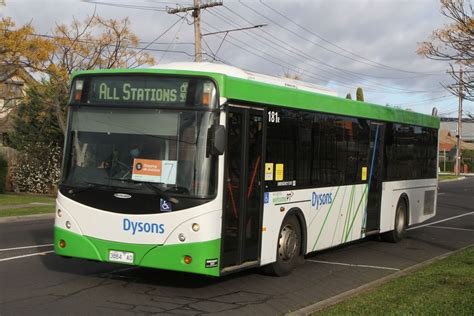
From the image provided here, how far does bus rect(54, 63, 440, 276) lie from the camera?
7714 mm

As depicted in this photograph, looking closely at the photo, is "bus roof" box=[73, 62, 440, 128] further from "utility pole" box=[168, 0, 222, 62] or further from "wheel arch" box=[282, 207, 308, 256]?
"utility pole" box=[168, 0, 222, 62]

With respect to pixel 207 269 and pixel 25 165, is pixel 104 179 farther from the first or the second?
pixel 25 165

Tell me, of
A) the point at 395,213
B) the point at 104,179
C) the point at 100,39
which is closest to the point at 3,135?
the point at 100,39

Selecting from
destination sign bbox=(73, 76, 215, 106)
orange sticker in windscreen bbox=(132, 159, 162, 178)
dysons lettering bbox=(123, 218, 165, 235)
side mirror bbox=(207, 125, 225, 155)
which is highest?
destination sign bbox=(73, 76, 215, 106)

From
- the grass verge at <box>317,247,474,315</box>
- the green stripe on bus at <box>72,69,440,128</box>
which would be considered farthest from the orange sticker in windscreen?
the grass verge at <box>317,247,474,315</box>

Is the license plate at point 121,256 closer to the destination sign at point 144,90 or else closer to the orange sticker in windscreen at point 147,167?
the orange sticker in windscreen at point 147,167

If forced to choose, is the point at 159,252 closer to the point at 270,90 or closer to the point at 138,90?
the point at 138,90

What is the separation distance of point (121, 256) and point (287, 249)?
288cm

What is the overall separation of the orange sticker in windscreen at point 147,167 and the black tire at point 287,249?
8.25 ft

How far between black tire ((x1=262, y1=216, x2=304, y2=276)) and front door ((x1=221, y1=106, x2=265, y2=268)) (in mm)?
823

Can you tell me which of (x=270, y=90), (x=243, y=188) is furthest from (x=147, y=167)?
(x=270, y=90)

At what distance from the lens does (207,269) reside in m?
7.66

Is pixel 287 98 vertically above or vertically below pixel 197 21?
below

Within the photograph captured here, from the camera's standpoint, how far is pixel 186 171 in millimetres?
7730
